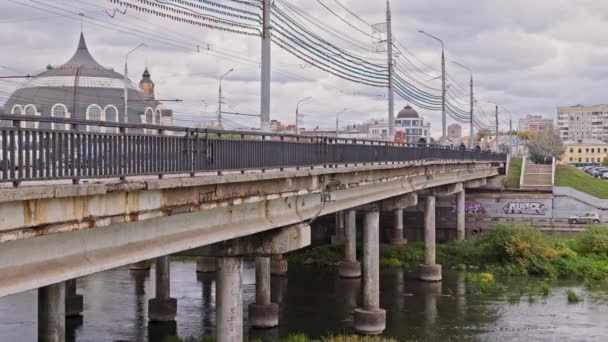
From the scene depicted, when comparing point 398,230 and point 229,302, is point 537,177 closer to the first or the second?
point 398,230

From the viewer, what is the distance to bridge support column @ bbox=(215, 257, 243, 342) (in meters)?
19.3

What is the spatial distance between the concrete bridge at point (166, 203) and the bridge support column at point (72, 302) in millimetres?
82

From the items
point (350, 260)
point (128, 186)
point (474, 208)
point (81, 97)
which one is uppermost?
point (81, 97)

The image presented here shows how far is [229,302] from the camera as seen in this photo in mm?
19406

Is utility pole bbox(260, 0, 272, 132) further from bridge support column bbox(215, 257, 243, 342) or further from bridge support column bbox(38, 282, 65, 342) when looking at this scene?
bridge support column bbox(38, 282, 65, 342)

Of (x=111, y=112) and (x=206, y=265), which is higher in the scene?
(x=111, y=112)

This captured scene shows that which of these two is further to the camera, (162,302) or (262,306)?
(162,302)

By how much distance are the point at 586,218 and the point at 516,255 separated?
18827mm

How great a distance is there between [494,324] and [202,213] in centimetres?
1945

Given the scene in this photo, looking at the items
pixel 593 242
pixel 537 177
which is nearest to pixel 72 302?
pixel 593 242

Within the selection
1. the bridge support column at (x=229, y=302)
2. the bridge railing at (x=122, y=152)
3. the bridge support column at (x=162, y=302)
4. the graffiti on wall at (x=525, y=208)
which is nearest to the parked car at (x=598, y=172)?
the graffiti on wall at (x=525, y=208)

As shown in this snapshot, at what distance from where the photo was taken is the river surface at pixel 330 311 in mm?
30391

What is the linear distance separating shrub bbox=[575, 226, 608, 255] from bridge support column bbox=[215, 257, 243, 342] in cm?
3822

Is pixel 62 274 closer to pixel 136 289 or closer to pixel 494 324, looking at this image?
pixel 494 324
